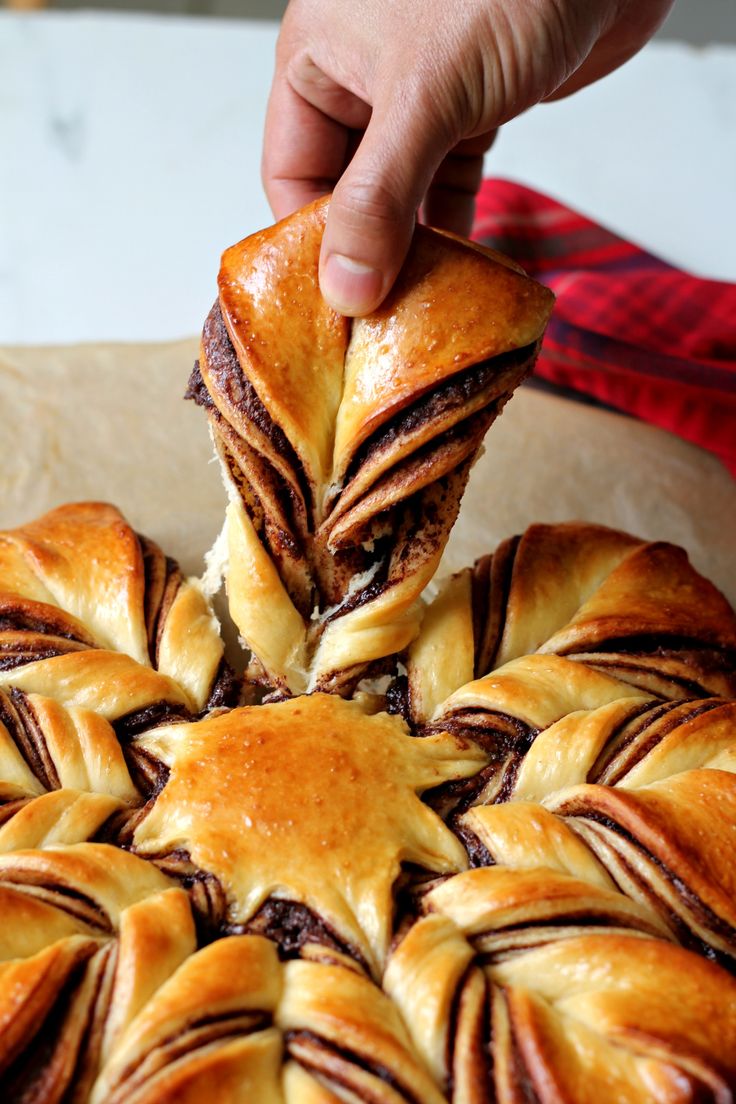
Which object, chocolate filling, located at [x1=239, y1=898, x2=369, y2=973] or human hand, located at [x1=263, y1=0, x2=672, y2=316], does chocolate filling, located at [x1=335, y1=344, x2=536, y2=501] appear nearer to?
human hand, located at [x1=263, y1=0, x2=672, y2=316]

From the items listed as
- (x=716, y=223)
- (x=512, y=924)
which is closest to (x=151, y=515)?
(x=512, y=924)

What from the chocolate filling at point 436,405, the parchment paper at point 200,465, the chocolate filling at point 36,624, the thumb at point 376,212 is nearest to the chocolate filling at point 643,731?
the chocolate filling at point 436,405

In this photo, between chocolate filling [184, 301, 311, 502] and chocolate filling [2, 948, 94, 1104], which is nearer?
chocolate filling [2, 948, 94, 1104]

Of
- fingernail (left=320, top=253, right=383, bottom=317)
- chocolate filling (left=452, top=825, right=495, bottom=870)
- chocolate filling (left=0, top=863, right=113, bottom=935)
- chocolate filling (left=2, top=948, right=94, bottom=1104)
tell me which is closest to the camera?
chocolate filling (left=2, top=948, right=94, bottom=1104)

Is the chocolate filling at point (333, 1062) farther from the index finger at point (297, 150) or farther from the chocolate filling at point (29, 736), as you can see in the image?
the index finger at point (297, 150)

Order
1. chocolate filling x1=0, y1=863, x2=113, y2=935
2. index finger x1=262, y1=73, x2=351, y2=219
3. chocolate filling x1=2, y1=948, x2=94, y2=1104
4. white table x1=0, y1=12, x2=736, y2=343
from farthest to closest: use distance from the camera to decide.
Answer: white table x1=0, y1=12, x2=736, y2=343 < index finger x1=262, y1=73, x2=351, y2=219 < chocolate filling x1=0, y1=863, x2=113, y2=935 < chocolate filling x1=2, y1=948, x2=94, y2=1104

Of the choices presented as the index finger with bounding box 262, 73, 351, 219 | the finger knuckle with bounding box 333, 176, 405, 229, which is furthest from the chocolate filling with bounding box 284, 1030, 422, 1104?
the index finger with bounding box 262, 73, 351, 219
